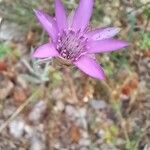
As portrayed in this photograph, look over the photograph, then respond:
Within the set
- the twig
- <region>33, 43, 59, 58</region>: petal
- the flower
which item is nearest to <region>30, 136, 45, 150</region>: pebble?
the twig

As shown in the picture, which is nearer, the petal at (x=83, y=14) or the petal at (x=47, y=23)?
the petal at (x=47, y=23)

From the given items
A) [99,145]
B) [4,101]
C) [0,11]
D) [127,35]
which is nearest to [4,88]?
[4,101]

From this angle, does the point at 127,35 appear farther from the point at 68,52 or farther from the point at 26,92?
the point at 68,52

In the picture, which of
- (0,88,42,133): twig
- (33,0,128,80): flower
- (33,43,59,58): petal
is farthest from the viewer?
(0,88,42,133): twig

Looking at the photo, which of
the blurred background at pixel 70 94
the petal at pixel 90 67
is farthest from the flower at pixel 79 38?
the blurred background at pixel 70 94

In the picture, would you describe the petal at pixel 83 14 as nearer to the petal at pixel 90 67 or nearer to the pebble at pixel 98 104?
the petal at pixel 90 67

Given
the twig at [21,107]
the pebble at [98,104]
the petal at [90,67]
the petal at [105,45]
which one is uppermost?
the petal at [105,45]

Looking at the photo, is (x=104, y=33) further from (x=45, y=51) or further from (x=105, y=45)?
(x=45, y=51)

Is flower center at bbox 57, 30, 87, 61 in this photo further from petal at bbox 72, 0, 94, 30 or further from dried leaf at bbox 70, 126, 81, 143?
dried leaf at bbox 70, 126, 81, 143
